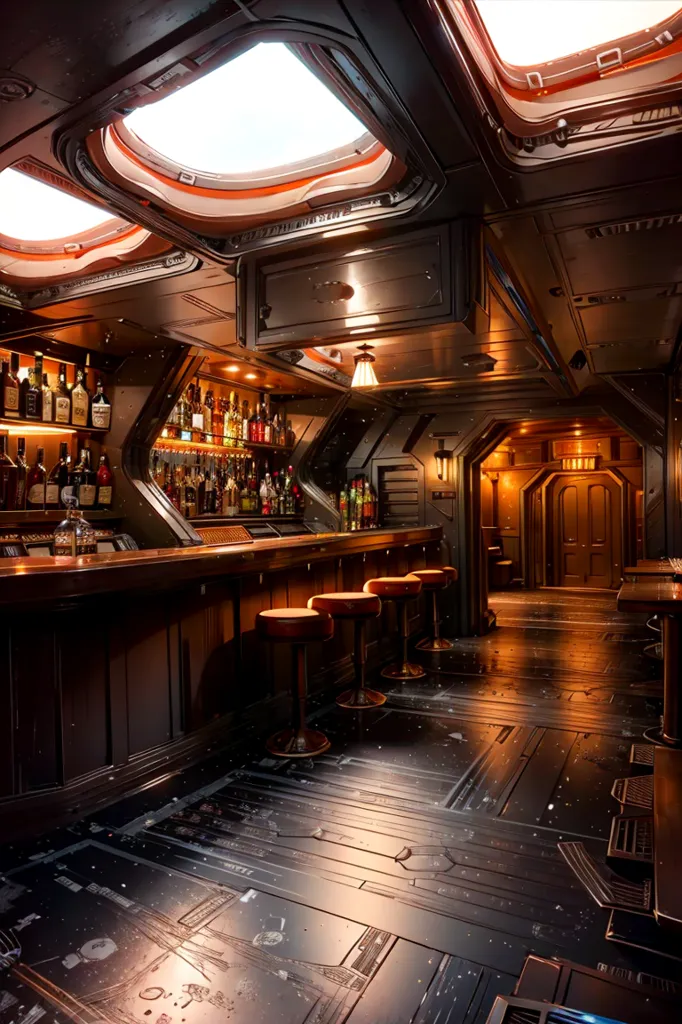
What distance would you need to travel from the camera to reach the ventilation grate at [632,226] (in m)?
3.11

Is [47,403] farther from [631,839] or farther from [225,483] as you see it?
[631,839]

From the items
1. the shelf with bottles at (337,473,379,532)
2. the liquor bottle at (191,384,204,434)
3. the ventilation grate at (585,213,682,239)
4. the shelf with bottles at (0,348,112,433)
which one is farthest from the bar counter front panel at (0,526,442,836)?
the shelf with bottles at (337,473,379,532)

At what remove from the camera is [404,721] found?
14.5 feet

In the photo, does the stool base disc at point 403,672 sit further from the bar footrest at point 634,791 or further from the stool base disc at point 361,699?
the bar footrest at point 634,791

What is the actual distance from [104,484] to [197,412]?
4.13 ft

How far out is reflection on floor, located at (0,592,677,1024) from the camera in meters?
1.83

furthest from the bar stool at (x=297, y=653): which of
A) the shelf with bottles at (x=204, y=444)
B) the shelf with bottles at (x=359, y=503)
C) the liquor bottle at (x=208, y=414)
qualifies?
the shelf with bottles at (x=359, y=503)

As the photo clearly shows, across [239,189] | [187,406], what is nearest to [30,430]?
[187,406]

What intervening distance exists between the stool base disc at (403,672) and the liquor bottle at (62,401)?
3.44 meters

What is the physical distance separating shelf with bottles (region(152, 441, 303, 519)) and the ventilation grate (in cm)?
393

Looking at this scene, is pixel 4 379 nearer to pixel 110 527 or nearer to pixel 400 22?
pixel 110 527

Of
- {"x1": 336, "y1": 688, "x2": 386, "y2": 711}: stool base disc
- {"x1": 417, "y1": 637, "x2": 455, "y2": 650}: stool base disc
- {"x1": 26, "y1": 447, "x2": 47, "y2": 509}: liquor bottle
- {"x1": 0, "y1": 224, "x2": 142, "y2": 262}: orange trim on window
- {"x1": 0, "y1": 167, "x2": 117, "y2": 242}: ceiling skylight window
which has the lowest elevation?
{"x1": 417, "y1": 637, "x2": 455, "y2": 650}: stool base disc

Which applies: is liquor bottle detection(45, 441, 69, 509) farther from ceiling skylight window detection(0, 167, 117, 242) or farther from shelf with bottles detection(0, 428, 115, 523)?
ceiling skylight window detection(0, 167, 117, 242)

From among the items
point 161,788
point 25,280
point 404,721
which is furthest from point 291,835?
point 25,280
